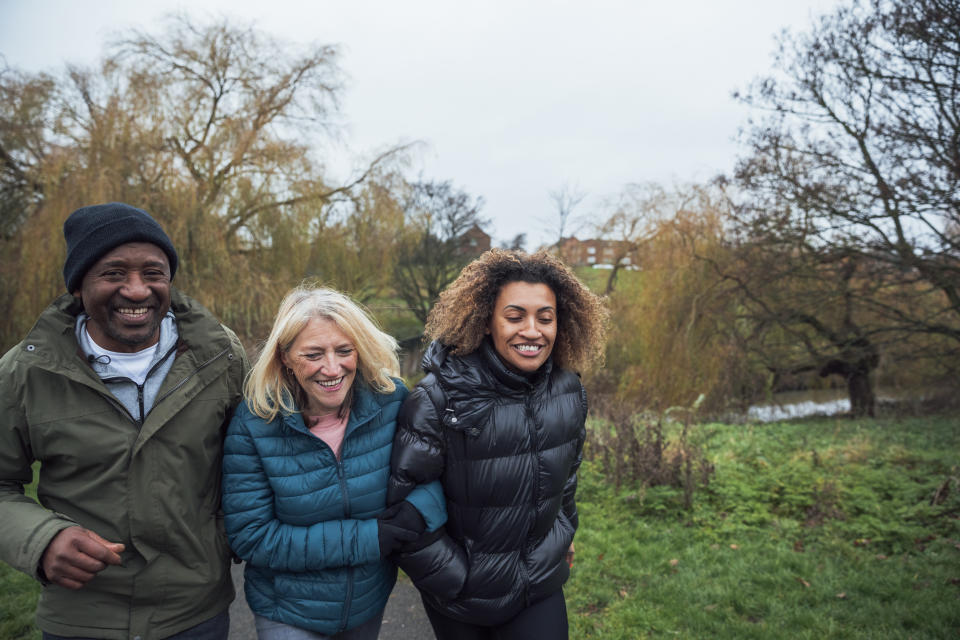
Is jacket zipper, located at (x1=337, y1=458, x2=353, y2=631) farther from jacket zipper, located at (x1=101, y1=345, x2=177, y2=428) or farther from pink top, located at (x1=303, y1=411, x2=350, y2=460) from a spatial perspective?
jacket zipper, located at (x1=101, y1=345, x2=177, y2=428)

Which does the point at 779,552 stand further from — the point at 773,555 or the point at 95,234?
the point at 95,234

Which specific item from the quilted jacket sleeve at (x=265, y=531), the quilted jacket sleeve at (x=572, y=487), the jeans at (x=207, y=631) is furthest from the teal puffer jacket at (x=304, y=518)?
the quilted jacket sleeve at (x=572, y=487)

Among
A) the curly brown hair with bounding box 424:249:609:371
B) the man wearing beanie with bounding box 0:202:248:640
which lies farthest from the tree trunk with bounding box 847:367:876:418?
the man wearing beanie with bounding box 0:202:248:640

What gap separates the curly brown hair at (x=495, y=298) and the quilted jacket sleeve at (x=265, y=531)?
0.84 m

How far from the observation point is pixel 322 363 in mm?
2080

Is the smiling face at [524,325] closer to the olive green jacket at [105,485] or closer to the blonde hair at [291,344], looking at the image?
the blonde hair at [291,344]

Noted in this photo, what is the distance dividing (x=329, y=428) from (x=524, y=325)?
2.83ft

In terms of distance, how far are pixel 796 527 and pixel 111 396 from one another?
18.1ft

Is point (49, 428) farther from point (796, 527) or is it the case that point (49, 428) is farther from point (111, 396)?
Answer: point (796, 527)

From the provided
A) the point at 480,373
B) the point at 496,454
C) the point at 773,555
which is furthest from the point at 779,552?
the point at 480,373

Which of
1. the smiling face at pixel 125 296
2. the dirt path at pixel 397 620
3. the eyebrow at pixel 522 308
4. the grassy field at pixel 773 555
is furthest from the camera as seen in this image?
the grassy field at pixel 773 555

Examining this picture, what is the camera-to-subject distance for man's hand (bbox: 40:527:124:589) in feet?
5.35

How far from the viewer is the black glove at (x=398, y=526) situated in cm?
202

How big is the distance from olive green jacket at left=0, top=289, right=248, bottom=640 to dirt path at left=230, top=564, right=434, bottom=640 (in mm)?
1838
